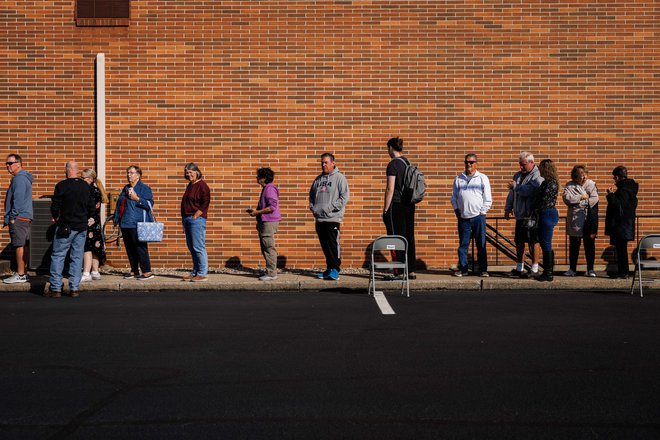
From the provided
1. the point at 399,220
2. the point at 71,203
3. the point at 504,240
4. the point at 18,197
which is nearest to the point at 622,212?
the point at 504,240

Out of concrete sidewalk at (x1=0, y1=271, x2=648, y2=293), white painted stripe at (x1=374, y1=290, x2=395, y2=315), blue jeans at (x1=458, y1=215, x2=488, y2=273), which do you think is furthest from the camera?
blue jeans at (x1=458, y1=215, x2=488, y2=273)

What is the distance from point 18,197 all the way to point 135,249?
1.79m

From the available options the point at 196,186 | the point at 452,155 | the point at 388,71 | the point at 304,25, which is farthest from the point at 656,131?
the point at 196,186

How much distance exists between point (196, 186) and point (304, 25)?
388 centimetres

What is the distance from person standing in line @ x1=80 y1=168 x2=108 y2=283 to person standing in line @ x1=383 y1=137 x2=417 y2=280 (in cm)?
422

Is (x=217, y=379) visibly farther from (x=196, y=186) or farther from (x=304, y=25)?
(x=304, y=25)

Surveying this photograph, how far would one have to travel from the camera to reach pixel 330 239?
11578 mm

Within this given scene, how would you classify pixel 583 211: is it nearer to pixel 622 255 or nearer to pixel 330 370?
pixel 622 255

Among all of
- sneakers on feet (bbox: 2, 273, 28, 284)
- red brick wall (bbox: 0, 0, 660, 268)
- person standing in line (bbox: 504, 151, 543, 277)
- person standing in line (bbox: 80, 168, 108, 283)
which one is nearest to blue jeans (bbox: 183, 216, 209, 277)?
person standing in line (bbox: 80, 168, 108, 283)

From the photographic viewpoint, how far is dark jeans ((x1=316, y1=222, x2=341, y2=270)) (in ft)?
37.9

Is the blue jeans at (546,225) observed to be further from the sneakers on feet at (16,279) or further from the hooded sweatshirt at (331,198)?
the sneakers on feet at (16,279)

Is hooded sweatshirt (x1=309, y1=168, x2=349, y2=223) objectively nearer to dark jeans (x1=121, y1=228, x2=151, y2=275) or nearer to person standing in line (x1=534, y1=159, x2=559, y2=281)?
dark jeans (x1=121, y1=228, x2=151, y2=275)

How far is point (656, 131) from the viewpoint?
1366cm

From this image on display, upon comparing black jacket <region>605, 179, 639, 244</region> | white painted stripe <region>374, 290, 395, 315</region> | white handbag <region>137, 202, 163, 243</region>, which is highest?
black jacket <region>605, 179, 639, 244</region>
